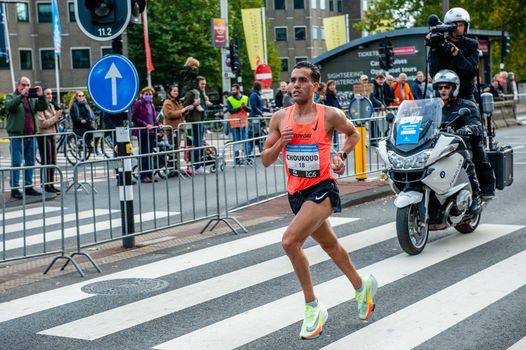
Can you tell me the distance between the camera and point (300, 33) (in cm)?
9212

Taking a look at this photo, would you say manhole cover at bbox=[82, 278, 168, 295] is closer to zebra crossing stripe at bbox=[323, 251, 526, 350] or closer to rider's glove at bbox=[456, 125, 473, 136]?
zebra crossing stripe at bbox=[323, 251, 526, 350]

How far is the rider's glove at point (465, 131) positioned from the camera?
9109 millimetres

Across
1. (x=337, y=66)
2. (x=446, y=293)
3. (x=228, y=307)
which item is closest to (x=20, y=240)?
(x=228, y=307)

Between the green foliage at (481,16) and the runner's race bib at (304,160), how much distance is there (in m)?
47.1

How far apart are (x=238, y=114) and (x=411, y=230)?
1345 cm

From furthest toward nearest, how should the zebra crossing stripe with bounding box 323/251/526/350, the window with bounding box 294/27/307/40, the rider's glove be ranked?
the window with bounding box 294/27/307/40, the rider's glove, the zebra crossing stripe with bounding box 323/251/526/350

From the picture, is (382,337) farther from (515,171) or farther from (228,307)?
(515,171)

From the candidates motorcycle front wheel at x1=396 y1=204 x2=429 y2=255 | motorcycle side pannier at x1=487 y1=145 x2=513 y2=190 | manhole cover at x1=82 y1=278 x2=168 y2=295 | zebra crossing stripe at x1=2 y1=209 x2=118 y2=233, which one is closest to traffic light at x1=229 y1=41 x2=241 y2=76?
zebra crossing stripe at x1=2 y1=209 x2=118 y2=233

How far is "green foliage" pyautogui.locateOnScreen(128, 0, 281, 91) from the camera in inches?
2591

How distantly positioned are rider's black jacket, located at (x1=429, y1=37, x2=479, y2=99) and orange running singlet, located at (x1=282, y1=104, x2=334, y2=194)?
156 inches

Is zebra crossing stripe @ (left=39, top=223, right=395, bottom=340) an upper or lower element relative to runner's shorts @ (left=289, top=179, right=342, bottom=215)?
lower

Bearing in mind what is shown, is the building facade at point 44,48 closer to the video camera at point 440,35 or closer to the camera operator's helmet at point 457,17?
the camera operator's helmet at point 457,17

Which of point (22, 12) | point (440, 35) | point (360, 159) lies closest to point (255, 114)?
point (360, 159)

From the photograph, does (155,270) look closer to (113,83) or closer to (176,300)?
(176,300)
